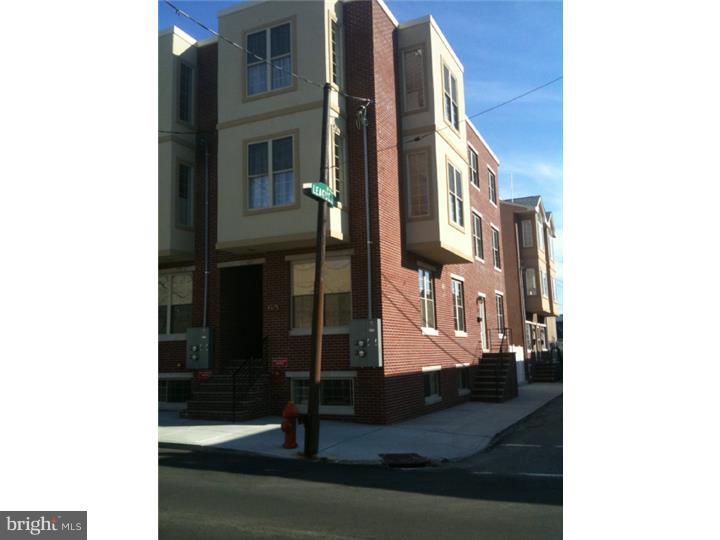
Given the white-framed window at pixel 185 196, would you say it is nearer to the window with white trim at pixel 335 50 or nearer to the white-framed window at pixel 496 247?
the window with white trim at pixel 335 50

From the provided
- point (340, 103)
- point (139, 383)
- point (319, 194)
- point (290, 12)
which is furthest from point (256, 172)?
point (139, 383)

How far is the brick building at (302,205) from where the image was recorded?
1427 centimetres

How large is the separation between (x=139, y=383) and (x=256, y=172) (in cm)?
1006

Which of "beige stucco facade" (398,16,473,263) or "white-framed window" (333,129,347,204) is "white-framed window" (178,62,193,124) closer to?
"white-framed window" (333,129,347,204)

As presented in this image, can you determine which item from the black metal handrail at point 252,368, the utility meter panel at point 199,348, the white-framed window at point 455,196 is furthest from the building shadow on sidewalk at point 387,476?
the white-framed window at point 455,196

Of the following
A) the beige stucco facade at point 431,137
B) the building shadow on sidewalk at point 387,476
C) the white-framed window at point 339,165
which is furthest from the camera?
the beige stucco facade at point 431,137

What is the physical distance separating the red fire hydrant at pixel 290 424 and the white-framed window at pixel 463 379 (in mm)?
9135

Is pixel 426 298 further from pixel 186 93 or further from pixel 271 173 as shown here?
pixel 186 93

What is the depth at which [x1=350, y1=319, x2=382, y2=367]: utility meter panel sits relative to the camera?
44.7ft

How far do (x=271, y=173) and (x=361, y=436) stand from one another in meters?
6.49

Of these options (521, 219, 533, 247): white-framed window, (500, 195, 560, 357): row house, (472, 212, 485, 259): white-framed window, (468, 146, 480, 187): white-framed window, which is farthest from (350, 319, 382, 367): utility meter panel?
(521, 219, 533, 247): white-framed window

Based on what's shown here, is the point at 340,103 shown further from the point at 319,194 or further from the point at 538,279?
the point at 538,279

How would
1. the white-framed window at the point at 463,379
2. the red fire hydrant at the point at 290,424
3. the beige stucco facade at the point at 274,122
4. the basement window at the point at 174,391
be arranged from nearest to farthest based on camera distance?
the red fire hydrant at the point at 290,424 → the beige stucco facade at the point at 274,122 → the basement window at the point at 174,391 → the white-framed window at the point at 463,379

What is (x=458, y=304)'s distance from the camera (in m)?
20.0
